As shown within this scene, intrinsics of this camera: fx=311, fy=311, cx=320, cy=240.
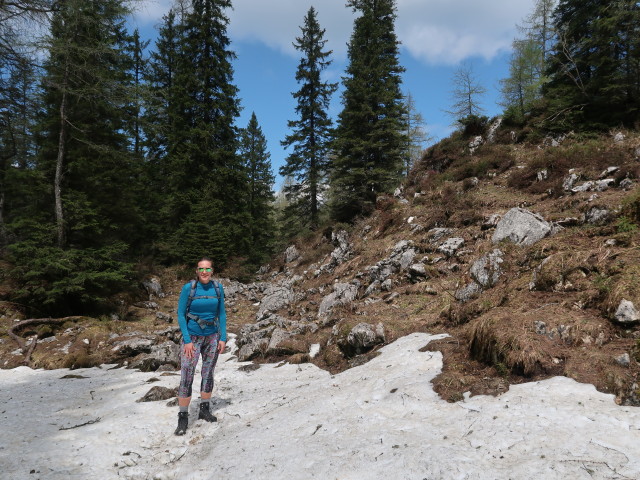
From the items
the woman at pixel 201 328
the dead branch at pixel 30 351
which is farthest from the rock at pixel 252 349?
the dead branch at pixel 30 351

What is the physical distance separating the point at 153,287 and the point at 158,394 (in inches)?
491

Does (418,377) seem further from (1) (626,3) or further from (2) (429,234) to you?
(1) (626,3)

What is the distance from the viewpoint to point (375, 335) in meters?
6.62

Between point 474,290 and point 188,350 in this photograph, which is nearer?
point 188,350

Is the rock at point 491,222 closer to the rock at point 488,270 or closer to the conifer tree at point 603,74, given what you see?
the rock at point 488,270

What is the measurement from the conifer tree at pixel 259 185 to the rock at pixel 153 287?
377 inches

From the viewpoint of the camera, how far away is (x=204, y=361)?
4.81 m

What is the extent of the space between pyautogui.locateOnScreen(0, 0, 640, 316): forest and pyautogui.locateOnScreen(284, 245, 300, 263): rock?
1257 mm

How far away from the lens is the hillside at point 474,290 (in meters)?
4.03

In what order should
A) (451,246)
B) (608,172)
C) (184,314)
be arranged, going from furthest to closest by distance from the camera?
1. (451,246)
2. (608,172)
3. (184,314)

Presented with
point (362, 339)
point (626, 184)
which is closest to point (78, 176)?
point (362, 339)

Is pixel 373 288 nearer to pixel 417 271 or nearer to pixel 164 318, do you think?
pixel 417 271

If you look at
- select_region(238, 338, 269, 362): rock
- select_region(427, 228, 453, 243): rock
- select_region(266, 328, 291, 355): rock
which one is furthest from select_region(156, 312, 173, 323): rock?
select_region(427, 228, 453, 243): rock

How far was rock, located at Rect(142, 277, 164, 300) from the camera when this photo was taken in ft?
52.8
